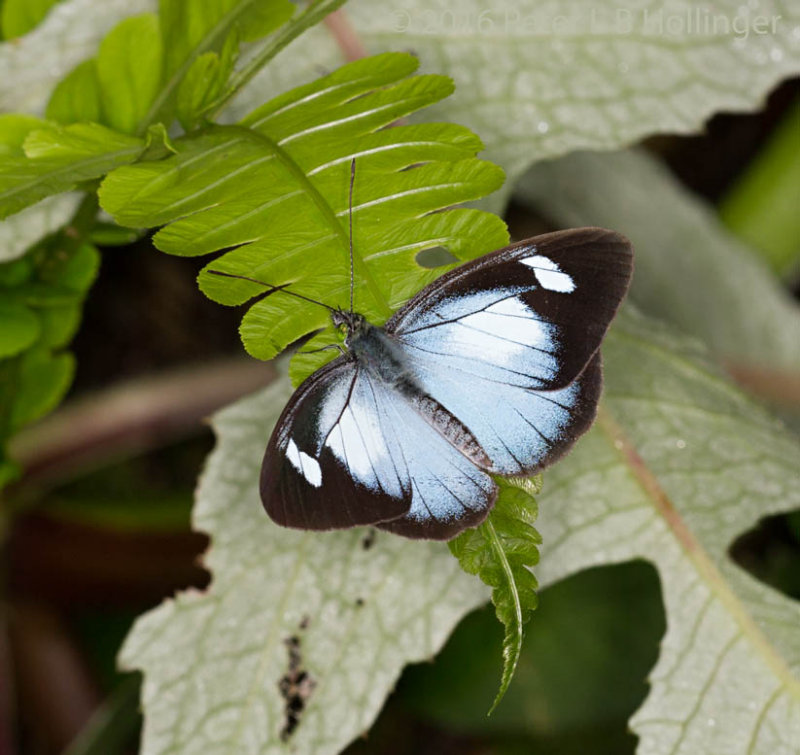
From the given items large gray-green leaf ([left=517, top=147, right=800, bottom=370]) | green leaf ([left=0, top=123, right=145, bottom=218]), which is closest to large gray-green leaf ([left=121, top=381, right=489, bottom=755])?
green leaf ([left=0, top=123, right=145, bottom=218])

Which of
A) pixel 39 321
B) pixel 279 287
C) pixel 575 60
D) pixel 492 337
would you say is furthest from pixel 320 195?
pixel 575 60

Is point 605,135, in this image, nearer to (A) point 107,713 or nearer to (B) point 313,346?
(B) point 313,346

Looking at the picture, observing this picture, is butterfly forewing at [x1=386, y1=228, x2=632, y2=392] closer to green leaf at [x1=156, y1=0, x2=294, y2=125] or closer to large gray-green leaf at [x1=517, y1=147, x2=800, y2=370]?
green leaf at [x1=156, y1=0, x2=294, y2=125]

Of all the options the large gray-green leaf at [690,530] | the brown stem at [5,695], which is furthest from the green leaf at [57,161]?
the brown stem at [5,695]

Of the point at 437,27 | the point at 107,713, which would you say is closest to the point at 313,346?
the point at 437,27

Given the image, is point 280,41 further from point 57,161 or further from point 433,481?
point 433,481

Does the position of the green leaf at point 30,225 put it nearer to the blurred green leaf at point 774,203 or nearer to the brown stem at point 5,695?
the brown stem at point 5,695
